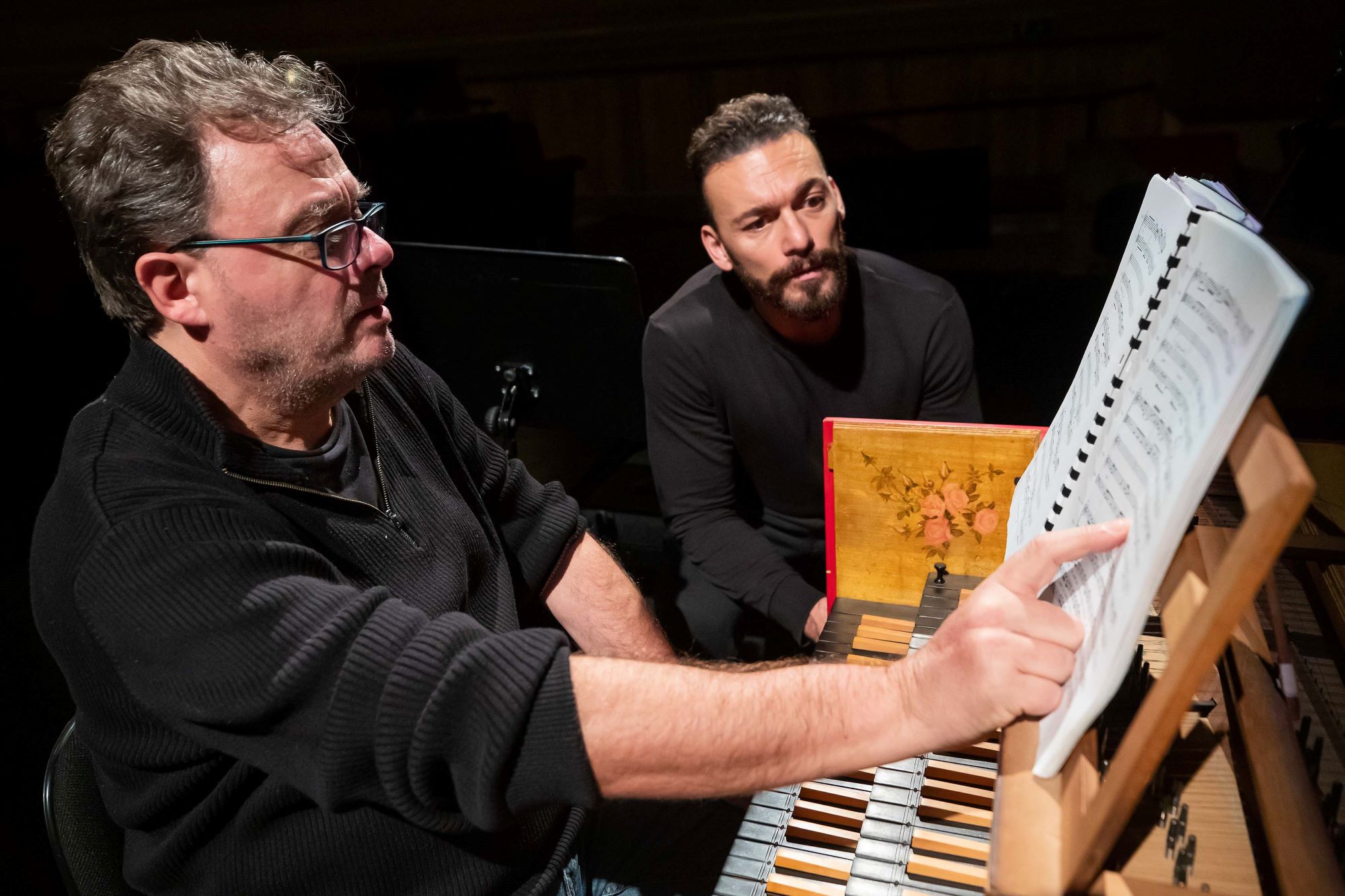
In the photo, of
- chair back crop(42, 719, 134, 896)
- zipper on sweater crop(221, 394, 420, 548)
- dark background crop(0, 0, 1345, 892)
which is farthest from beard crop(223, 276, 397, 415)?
dark background crop(0, 0, 1345, 892)

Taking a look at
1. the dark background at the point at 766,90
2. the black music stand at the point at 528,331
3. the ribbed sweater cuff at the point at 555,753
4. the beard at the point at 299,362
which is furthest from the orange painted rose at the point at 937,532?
the dark background at the point at 766,90

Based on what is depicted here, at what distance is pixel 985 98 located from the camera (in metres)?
2.48

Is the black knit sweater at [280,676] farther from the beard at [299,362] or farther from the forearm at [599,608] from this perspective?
the forearm at [599,608]

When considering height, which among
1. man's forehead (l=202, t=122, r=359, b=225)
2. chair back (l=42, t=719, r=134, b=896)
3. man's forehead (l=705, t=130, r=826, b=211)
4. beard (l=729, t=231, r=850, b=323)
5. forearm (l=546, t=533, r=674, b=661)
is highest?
man's forehead (l=202, t=122, r=359, b=225)

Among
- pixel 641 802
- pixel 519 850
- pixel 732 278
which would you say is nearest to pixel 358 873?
pixel 519 850

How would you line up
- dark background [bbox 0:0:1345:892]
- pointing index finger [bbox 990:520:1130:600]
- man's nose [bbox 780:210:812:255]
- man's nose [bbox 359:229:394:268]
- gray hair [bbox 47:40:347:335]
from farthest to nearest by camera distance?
1. dark background [bbox 0:0:1345:892]
2. man's nose [bbox 780:210:812:255]
3. man's nose [bbox 359:229:394:268]
4. gray hair [bbox 47:40:347:335]
5. pointing index finger [bbox 990:520:1130:600]

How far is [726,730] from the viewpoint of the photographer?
0.87 metres

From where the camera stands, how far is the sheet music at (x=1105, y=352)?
2.60ft

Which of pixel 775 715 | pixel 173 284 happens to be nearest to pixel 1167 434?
pixel 775 715

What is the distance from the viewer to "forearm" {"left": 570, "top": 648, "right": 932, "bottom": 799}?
0.86 meters

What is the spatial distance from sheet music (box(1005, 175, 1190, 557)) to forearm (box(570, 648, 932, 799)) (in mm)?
221

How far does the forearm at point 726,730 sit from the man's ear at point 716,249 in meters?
1.31

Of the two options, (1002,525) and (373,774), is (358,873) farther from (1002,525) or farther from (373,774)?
(1002,525)

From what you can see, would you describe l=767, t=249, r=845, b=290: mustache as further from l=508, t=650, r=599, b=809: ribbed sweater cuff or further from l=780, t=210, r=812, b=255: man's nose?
l=508, t=650, r=599, b=809: ribbed sweater cuff
